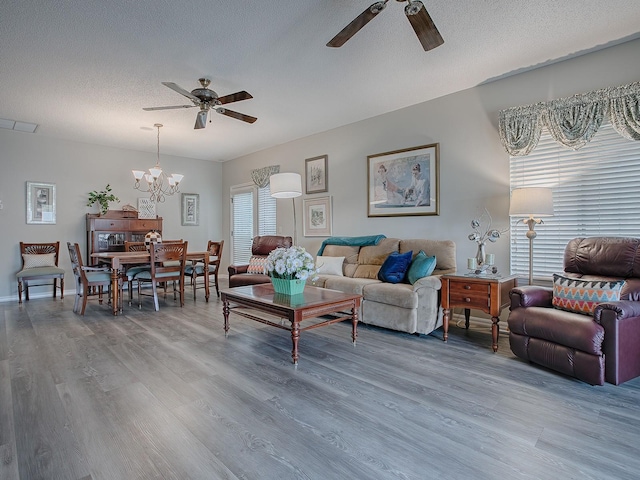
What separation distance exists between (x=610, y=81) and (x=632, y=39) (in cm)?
34

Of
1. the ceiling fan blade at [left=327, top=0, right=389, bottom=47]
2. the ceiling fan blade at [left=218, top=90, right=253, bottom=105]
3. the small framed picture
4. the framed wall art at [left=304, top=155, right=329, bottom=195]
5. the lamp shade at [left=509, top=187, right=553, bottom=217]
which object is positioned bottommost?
the lamp shade at [left=509, top=187, right=553, bottom=217]

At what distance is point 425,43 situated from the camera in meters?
2.37

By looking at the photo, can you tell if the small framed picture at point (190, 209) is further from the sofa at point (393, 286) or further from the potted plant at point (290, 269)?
the potted plant at point (290, 269)

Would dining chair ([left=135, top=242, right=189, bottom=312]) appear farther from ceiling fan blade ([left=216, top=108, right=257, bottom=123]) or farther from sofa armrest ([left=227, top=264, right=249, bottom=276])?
ceiling fan blade ([left=216, top=108, right=257, bottom=123])

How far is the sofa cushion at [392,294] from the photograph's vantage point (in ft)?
11.3

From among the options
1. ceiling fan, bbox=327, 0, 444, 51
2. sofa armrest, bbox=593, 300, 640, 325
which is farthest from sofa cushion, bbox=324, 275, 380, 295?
ceiling fan, bbox=327, 0, 444, 51

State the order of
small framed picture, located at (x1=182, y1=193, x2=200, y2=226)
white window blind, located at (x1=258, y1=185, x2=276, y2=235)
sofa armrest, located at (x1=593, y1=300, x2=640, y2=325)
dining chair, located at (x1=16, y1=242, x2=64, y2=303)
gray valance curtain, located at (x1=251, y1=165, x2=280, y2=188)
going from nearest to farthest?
sofa armrest, located at (x1=593, y1=300, x2=640, y2=325) → dining chair, located at (x1=16, y1=242, x2=64, y2=303) → gray valance curtain, located at (x1=251, y1=165, x2=280, y2=188) → white window blind, located at (x1=258, y1=185, x2=276, y2=235) → small framed picture, located at (x1=182, y1=193, x2=200, y2=226)

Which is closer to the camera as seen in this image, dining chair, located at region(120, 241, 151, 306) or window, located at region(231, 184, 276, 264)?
dining chair, located at region(120, 241, 151, 306)

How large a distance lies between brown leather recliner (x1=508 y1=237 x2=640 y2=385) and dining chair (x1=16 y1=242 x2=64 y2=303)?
632 centimetres

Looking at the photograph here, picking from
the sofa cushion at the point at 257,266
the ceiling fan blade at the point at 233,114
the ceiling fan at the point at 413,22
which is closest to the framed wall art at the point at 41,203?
the sofa cushion at the point at 257,266

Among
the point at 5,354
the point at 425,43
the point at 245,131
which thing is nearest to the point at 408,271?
the point at 425,43

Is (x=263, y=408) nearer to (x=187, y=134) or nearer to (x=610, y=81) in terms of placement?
(x=610, y=81)

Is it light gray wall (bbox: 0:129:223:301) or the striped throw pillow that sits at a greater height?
light gray wall (bbox: 0:129:223:301)

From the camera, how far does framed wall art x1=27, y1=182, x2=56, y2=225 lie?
5.67 metres
